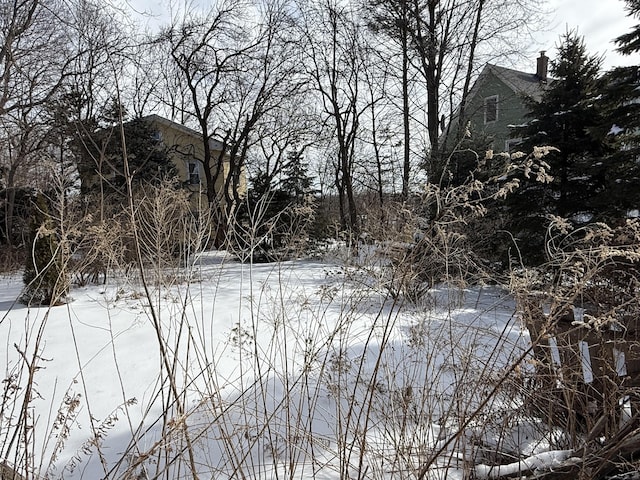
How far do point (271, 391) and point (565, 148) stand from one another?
6995 millimetres

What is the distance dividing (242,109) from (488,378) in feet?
54.9

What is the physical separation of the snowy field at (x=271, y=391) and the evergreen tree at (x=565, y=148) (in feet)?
9.23

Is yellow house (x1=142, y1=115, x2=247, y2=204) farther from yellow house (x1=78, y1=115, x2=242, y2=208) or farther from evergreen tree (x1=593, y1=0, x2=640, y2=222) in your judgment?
evergreen tree (x1=593, y1=0, x2=640, y2=222)

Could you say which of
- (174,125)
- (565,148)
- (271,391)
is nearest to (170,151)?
(174,125)

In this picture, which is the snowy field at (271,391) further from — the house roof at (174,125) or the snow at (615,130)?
the house roof at (174,125)

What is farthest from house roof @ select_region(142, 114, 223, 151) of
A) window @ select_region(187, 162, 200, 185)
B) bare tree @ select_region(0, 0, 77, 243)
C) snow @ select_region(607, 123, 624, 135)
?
snow @ select_region(607, 123, 624, 135)

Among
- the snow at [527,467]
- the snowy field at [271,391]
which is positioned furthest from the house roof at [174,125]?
the snow at [527,467]

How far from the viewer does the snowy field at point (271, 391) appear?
150cm

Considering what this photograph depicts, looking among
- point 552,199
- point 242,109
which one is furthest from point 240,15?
point 552,199

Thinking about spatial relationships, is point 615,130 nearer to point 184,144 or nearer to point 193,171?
point 184,144

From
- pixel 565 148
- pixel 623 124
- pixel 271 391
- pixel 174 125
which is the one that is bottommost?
pixel 271 391

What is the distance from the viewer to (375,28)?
12.7 metres

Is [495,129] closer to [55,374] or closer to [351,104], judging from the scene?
[351,104]

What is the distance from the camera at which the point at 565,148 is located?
7.38m
